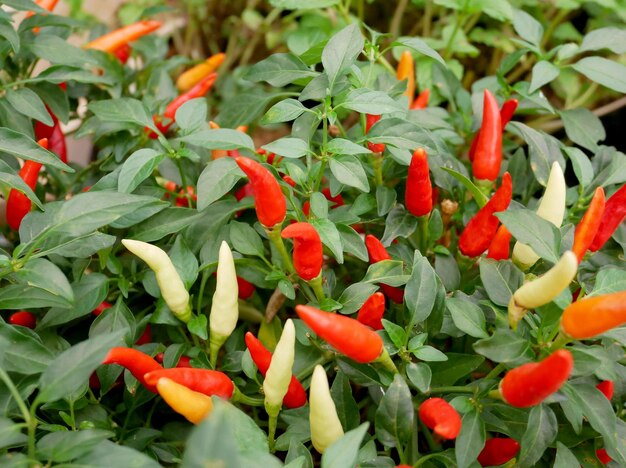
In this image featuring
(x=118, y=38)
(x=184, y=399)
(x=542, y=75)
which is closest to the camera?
(x=184, y=399)

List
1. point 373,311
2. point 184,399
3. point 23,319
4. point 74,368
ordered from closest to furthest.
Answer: point 74,368, point 184,399, point 373,311, point 23,319

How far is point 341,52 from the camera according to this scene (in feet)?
3.03

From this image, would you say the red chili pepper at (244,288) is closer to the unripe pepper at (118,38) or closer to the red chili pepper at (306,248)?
the red chili pepper at (306,248)

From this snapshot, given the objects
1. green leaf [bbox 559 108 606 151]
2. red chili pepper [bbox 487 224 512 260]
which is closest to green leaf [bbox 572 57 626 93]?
green leaf [bbox 559 108 606 151]

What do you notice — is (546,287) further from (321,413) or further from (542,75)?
(542,75)

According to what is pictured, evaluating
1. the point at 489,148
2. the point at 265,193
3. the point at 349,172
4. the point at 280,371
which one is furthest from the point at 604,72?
the point at 280,371

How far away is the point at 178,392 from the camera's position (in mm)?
753

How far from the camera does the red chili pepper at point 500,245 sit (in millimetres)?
916

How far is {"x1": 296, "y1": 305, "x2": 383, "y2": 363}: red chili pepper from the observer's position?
2.34 ft

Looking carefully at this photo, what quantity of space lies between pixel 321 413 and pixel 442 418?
13 centimetres

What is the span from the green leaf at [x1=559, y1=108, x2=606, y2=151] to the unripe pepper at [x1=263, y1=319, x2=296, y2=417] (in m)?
0.68

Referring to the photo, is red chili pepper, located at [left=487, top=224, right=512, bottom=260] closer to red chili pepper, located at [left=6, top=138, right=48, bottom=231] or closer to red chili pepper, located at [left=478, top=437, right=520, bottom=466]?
red chili pepper, located at [left=478, top=437, right=520, bottom=466]

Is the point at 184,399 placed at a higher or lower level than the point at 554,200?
lower

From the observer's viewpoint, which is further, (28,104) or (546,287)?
(28,104)
